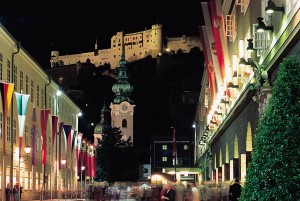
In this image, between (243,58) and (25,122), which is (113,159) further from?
(243,58)

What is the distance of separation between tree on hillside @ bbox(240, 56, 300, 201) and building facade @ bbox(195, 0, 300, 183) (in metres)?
3.95

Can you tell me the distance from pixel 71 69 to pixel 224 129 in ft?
541

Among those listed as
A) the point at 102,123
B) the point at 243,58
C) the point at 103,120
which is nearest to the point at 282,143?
the point at 243,58

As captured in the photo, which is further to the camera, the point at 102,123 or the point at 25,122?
the point at 102,123

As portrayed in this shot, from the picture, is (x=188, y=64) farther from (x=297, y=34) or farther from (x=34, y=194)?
(x=297, y=34)

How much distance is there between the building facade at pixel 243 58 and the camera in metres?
16.6

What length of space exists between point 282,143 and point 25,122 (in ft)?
127

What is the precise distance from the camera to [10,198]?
37344mm

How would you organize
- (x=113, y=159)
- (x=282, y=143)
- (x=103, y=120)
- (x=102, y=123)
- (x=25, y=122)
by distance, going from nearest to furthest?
(x=282, y=143) < (x=25, y=122) < (x=113, y=159) < (x=102, y=123) < (x=103, y=120)

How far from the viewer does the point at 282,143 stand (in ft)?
31.2

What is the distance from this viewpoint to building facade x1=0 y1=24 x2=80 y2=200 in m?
34.8

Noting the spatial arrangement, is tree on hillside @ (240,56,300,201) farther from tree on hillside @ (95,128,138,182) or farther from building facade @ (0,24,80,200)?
tree on hillside @ (95,128,138,182)

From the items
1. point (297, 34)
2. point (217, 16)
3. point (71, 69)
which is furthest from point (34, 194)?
point (71, 69)

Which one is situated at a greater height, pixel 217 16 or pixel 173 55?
pixel 173 55
